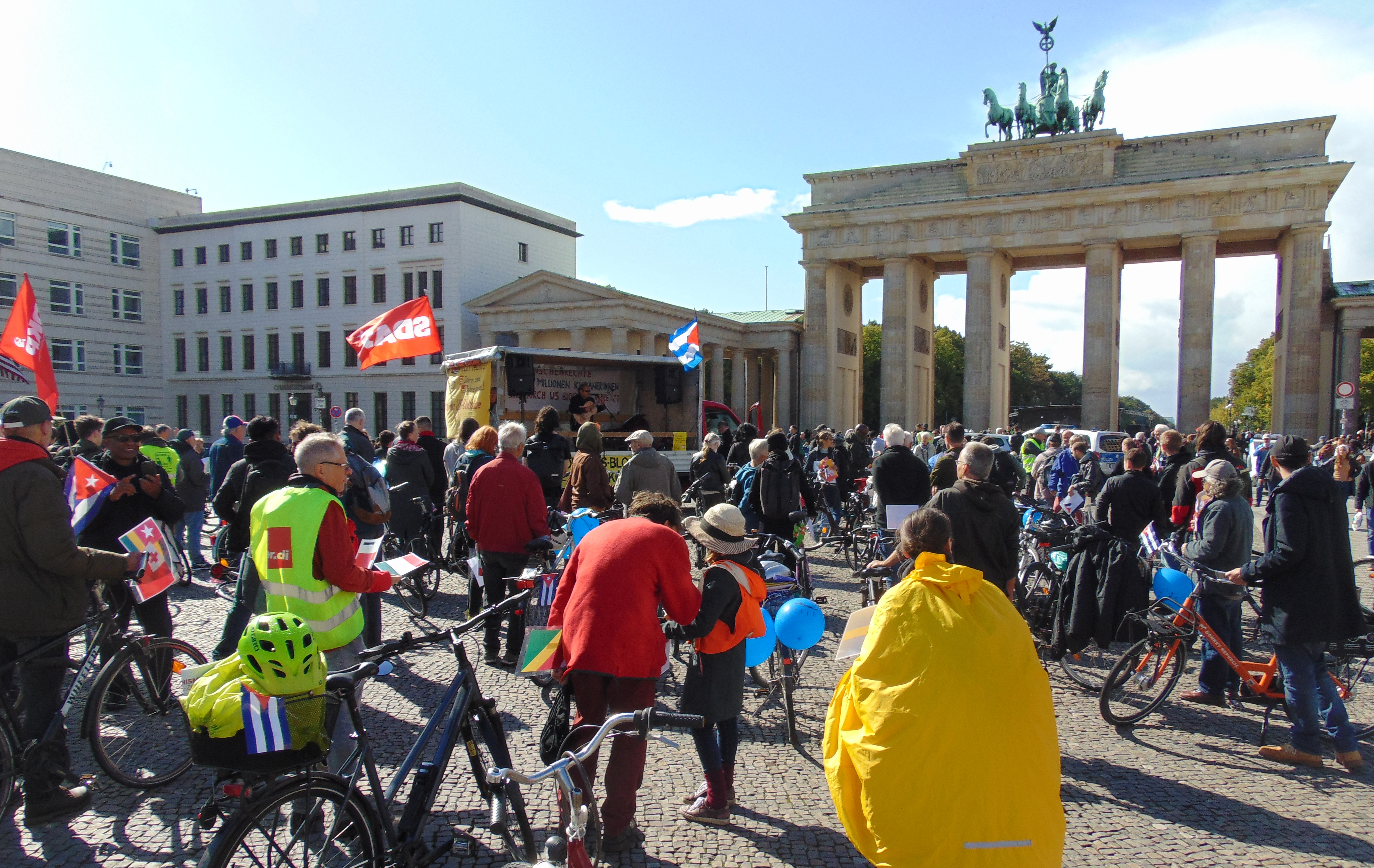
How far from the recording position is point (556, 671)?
3758mm

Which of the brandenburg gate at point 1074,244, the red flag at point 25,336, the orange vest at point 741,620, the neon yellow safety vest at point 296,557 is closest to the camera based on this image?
the neon yellow safety vest at point 296,557

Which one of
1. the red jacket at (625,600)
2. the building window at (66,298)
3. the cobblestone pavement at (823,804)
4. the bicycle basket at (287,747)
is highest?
the building window at (66,298)

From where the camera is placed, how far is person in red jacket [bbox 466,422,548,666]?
6637mm

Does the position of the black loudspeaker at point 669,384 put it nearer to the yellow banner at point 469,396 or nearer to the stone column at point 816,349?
the yellow banner at point 469,396

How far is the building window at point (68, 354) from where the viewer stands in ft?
150

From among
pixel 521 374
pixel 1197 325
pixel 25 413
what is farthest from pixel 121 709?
pixel 1197 325

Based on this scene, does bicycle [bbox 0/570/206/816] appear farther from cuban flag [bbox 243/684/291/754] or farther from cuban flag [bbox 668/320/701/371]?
cuban flag [bbox 668/320/701/371]

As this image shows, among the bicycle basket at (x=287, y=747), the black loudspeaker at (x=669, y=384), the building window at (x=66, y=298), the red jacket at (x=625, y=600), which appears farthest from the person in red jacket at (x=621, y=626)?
the building window at (x=66, y=298)

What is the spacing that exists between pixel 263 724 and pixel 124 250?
194ft

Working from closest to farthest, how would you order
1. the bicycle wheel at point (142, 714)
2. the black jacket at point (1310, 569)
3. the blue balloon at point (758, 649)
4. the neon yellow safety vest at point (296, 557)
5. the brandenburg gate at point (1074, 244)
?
the neon yellow safety vest at point (296, 557)
the bicycle wheel at point (142, 714)
the blue balloon at point (758, 649)
the black jacket at point (1310, 569)
the brandenburg gate at point (1074, 244)

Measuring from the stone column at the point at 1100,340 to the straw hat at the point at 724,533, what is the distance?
3923 cm

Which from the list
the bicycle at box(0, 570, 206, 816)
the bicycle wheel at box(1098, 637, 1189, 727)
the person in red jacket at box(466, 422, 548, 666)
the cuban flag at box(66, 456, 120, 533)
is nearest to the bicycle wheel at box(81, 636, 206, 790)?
the bicycle at box(0, 570, 206, 816)

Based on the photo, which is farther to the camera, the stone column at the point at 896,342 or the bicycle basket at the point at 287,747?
the stone column at the point at 896,342

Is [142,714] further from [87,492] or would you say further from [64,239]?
[64,239]
